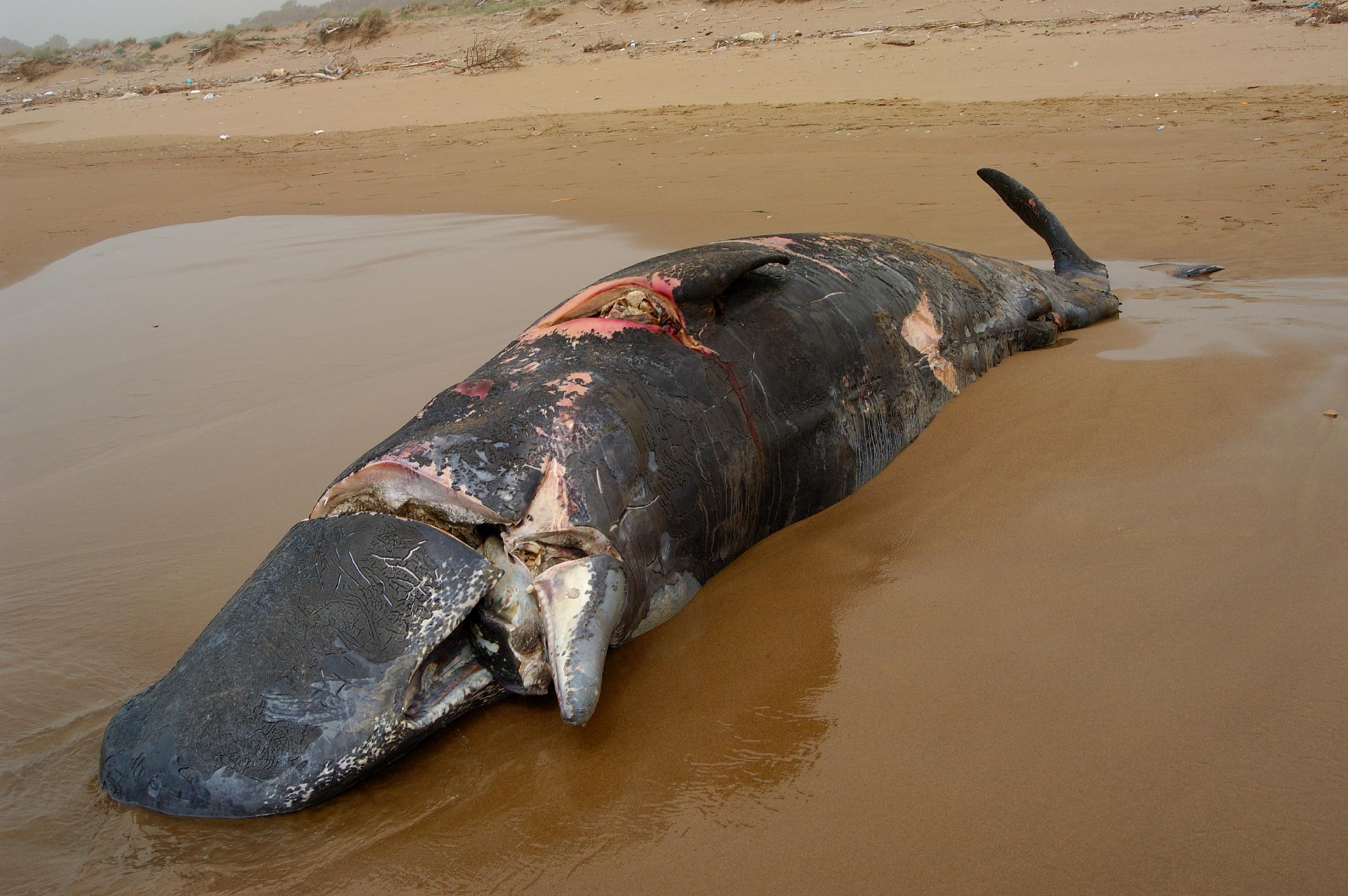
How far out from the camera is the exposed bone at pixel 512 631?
2.06m

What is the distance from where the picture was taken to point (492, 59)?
1641 cm

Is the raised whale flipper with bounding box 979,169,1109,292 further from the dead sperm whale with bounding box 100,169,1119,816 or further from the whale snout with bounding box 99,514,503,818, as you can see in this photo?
the whale snout with bounding box 99,514,503,818

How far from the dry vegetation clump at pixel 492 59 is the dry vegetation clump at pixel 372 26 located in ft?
18.2

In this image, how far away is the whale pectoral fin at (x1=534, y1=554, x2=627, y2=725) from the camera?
1938mm

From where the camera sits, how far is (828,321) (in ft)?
9.95

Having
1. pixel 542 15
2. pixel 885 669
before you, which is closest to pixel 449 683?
pixel 885 669

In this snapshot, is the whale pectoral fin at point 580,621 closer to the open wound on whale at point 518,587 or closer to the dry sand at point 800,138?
the open wound on whale at point 518,587

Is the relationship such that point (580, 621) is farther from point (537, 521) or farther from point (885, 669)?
point (885, 669)

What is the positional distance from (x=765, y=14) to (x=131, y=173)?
10.5 m

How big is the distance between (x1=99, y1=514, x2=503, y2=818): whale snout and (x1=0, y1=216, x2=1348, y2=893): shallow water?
0.09 metres

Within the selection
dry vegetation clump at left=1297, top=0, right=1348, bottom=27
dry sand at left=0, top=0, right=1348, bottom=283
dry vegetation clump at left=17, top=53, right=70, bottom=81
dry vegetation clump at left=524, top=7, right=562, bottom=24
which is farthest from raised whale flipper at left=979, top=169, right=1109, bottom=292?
dry vegetation clump at left=17, top=53, right=70, bottom=81

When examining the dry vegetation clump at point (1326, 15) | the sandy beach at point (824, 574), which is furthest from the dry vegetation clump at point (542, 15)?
the dry vegetation clump at point (1326, 15)

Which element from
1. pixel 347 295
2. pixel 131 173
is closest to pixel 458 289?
pixel 347 295

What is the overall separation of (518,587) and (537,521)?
156mm
